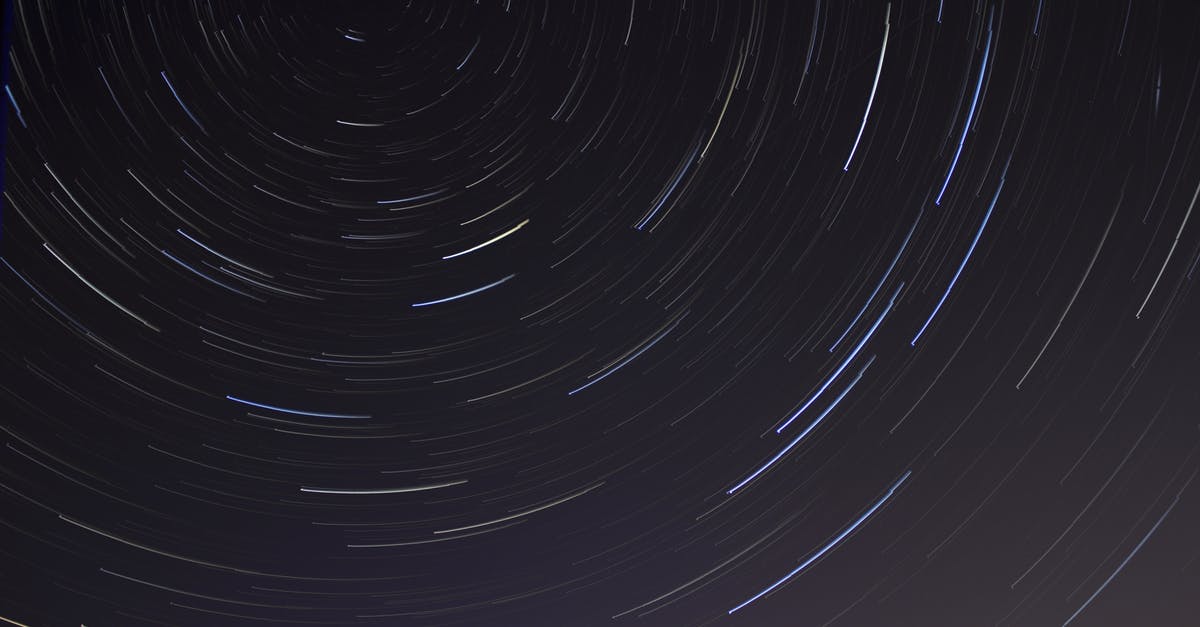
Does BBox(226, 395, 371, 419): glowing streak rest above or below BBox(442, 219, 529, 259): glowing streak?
below

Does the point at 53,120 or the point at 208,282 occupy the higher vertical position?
the point at 53,120

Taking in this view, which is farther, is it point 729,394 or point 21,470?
point 729,394

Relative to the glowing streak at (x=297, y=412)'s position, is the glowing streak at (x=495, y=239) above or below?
above

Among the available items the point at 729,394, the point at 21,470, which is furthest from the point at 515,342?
the point at 21,470

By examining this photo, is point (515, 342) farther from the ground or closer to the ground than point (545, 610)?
farther from the ground

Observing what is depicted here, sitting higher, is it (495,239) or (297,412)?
(495,239)

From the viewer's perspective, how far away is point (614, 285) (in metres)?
4.69

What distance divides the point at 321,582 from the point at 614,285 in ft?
6.15

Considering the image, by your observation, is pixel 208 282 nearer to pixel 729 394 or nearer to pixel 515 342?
pixel 515 342

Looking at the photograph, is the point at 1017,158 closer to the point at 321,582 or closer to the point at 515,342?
the point at 515,342

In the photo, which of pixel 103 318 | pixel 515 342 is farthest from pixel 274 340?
pixel 515 342

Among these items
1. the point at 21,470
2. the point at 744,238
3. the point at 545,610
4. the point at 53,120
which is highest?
the point at 53,120

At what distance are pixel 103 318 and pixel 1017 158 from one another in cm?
407

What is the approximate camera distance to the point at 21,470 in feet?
14.5
